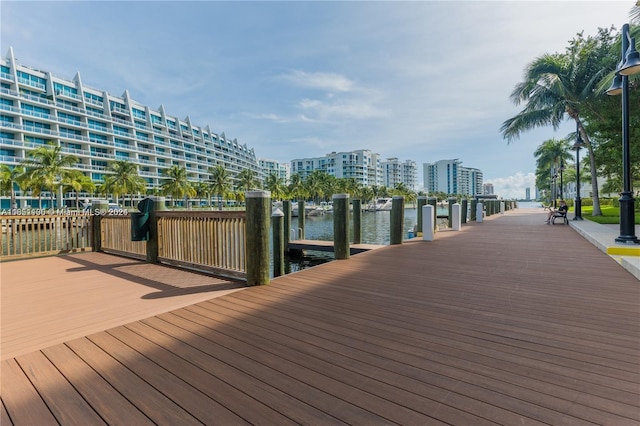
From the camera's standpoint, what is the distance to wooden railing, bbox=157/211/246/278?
16.8 feet

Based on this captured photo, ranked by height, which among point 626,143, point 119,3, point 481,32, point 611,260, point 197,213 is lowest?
point 611,260

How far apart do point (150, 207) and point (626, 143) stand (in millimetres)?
11320

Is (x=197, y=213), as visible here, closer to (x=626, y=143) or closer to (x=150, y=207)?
(x=150, y=207)

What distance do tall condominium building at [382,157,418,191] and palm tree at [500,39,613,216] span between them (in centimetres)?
12693

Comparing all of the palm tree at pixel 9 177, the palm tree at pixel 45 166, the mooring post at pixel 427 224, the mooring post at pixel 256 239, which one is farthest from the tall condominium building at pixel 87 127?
the mooring post at pixel 427 224

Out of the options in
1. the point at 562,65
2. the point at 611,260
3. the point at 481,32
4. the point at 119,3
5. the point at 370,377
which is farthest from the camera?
the point at 562,65

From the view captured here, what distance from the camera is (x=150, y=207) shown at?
21.5 ft

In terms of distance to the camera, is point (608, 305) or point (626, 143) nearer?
point (608, 305)

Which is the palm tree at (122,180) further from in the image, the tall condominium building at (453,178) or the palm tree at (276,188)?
the tall condominium building at (453,178)

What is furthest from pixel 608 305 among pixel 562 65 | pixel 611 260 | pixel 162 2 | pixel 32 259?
pixel 562 65

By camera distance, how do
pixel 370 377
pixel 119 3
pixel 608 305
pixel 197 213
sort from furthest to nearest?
pixel 119 3 < pixel 197 213 < pixel 608 305 < pixel 370 377

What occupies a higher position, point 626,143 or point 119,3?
point 119,3

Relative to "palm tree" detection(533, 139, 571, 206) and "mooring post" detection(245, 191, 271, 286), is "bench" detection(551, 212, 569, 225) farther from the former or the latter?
"palm tree" detection(533, 139, 571, 206)

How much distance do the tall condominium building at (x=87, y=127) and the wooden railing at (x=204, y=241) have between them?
202ft
